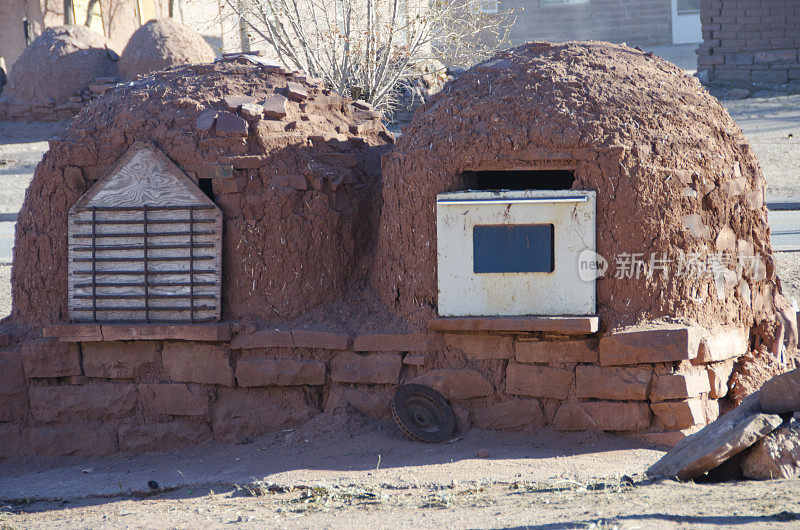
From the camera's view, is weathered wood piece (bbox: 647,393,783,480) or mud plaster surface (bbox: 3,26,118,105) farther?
mud plaster surface (bbox: 3,26,118,105)

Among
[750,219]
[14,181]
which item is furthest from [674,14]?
[750,219]

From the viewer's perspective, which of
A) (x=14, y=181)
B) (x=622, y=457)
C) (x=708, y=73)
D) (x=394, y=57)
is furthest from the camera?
(x=708, y=73)

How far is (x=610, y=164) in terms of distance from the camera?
4582mm

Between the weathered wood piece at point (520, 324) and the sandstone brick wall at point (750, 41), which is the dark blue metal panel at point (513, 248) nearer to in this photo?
the weathered wood piece at point (520, 324)

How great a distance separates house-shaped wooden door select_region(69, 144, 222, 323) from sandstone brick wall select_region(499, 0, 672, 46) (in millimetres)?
18341

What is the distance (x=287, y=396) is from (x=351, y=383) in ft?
1.38

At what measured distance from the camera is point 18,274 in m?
5.46

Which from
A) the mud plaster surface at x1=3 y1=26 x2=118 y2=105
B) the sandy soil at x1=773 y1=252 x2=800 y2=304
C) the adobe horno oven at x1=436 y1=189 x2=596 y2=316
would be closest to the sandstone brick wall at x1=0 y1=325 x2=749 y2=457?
the adobe horno oven at x1=436 y1=189 x2=596 y2=316

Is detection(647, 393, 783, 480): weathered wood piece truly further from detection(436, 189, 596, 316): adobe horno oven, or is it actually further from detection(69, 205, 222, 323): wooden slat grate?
detection(69, 205, 222, 323): wooden slat grate

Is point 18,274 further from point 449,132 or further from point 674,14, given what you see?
point 674,14

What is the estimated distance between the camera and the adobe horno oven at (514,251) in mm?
4586

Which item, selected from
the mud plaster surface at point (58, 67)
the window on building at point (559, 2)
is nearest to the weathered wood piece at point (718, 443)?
the mud plaster surface at point (58, 67)

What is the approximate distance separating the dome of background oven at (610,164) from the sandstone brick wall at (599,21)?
17.8m

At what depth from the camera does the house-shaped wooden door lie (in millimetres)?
5086
